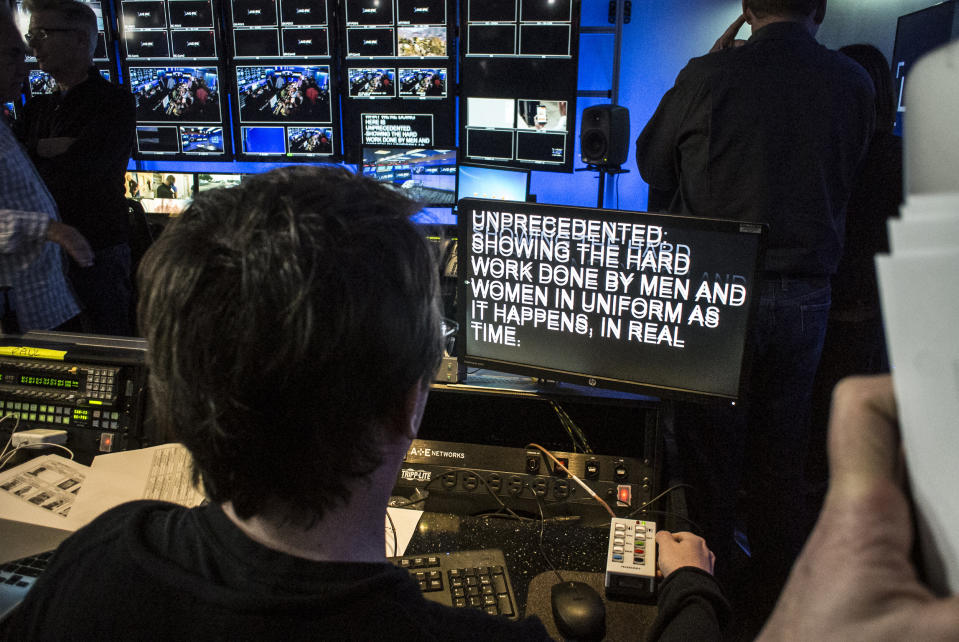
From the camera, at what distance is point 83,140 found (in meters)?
2.55

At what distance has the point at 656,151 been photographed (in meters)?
2.07

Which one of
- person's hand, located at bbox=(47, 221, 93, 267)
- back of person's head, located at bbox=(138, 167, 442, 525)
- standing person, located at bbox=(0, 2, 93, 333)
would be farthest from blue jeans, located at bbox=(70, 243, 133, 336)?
back of person's head, located at bbox=(138, 167, 442, 525)

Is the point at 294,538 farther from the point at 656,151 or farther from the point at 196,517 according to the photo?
the point at 656,151

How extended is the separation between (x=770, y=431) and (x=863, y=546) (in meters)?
1.92

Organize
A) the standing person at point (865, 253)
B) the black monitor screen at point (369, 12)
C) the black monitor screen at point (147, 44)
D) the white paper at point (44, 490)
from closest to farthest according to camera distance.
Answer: the white paper at point (44, 490), the standing person at point (865, 253), the black monitor screen at point (369, 12), the black monitor screen at point (147, 44)

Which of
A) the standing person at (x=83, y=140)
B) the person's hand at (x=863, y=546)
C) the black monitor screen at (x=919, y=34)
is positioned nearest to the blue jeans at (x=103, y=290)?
the standing person at (x=83, y=140)

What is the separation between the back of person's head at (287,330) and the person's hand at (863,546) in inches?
19.6

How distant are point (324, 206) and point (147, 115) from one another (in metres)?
4.77

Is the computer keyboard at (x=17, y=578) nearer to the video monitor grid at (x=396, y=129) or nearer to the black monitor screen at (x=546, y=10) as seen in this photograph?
the video monitor grid at (x=396, y=129)

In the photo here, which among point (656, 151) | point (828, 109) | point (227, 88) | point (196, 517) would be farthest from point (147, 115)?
point (196, 517)

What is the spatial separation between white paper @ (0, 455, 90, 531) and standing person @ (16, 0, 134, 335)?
1370 millimetres

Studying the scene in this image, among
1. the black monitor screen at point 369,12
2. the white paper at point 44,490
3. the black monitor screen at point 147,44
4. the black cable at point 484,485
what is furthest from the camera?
the black monitor screen at point 147,44

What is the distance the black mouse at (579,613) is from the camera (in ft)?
3.50

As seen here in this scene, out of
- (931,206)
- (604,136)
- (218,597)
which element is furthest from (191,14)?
(931,206)
